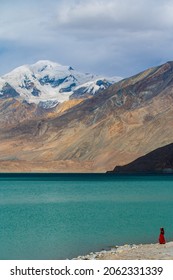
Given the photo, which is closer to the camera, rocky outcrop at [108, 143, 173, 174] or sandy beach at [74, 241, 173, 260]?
sandy beach at [74, 241, 173, 260]

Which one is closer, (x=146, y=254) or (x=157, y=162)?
(x=146, y=254)

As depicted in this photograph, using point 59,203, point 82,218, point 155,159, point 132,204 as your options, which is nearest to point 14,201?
point 59,203

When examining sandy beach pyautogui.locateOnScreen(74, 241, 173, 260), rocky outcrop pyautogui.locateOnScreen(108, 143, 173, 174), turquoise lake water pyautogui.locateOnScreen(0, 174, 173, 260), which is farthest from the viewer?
rocky outcrop pyautogui.locateOnScreen(108, 143, 173, 174)

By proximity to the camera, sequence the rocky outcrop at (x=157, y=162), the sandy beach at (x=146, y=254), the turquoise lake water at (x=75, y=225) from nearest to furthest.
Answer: the sandy beach at (x=146, y=254) < the turquoise lake water at (x=75, y=225) < the rocky outcrop at (x=157, y=162)

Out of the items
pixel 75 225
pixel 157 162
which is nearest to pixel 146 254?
pixel 75 225

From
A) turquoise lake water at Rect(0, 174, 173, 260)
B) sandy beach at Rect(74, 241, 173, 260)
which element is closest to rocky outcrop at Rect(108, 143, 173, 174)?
turquoise lake water at Rect(0, 174, 173, 260)

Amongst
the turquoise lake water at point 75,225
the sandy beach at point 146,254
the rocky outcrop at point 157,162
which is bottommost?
the sandy beach at point 146,254

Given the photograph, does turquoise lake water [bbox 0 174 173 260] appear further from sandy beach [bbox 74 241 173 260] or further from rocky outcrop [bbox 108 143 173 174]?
rocky outcrop [bbox 108 143 173 174]

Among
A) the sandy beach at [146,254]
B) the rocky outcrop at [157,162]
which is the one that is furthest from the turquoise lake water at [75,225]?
→ the rocky outcrop at [157,162]

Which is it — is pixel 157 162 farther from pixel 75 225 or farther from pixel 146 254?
pixel 146 254

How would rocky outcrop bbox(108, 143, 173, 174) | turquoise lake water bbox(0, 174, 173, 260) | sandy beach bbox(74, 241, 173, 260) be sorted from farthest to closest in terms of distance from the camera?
rocky outcrop bbox(108, 143, 173, 174)
turquoise lake water bbox(0, 174, 173, 260)
sandy beach bbox(74, 241, 173, 260)

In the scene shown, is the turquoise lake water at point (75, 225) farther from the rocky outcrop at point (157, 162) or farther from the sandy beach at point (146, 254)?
the rocky outcrop at point (157, 162)
